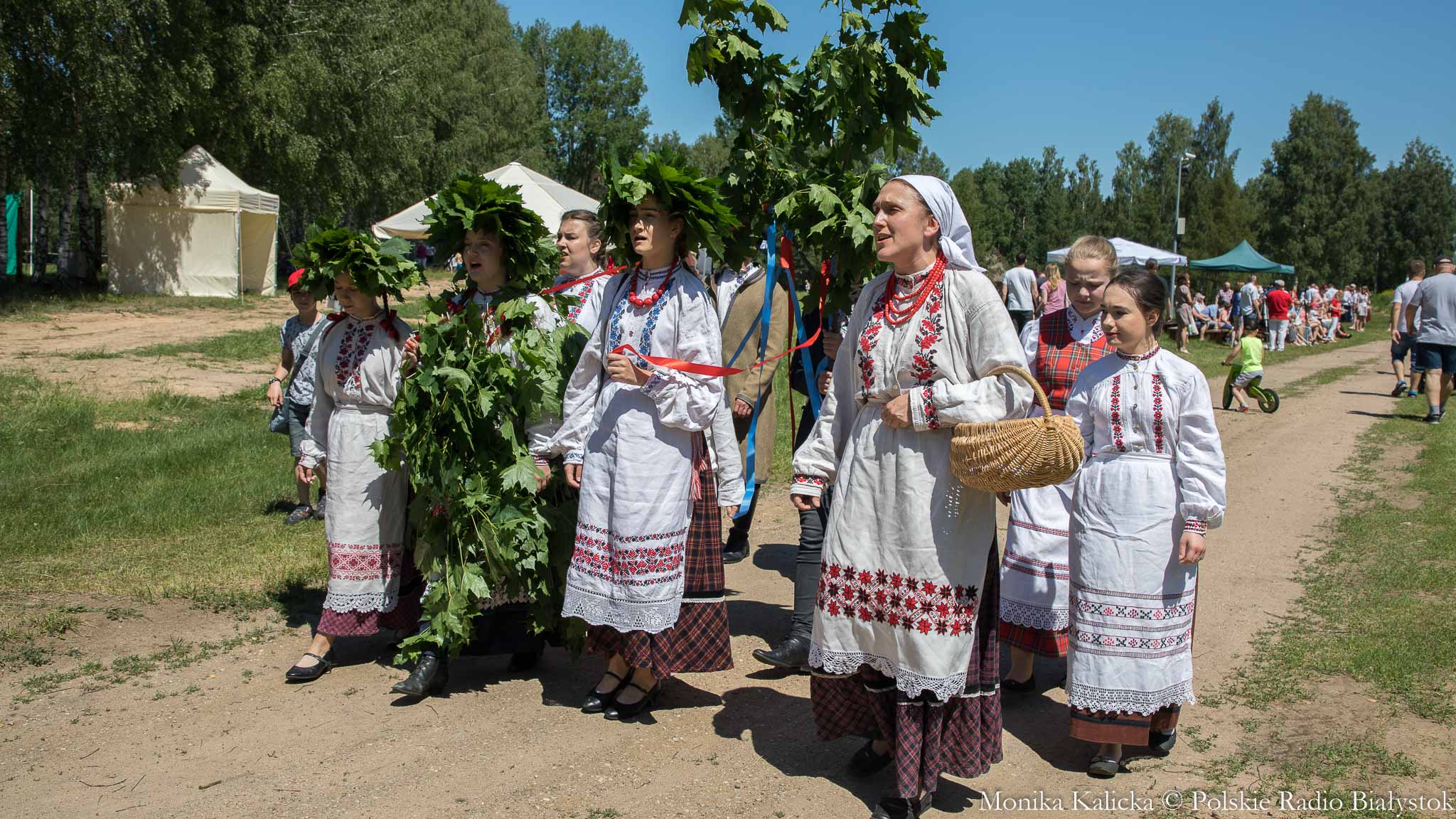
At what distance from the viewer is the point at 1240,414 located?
14547 mm

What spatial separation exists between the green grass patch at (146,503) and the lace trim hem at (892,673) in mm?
3757

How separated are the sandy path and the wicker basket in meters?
1.30

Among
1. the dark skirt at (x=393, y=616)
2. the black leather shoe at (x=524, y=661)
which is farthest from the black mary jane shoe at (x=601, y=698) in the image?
the dark skirt at (x=393, y=616)

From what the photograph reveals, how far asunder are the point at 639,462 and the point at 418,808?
1.51 meters

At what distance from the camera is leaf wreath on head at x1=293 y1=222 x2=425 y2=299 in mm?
4945

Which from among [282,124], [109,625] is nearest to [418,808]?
[109,625]

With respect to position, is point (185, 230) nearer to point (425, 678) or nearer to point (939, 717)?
point (425, 678)

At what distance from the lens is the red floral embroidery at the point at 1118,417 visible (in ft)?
13.4

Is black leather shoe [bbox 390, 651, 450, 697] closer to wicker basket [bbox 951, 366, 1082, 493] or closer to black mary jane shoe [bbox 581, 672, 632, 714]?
black mary jane shoe [bbox 581, 672, 632, 714]

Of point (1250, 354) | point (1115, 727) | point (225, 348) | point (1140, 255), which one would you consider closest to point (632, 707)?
point (1115, 727)

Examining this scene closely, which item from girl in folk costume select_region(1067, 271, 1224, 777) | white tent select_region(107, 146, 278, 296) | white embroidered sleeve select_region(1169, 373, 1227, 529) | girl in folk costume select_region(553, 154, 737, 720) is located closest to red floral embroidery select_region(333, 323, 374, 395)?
girl in folk costume select_region(553, 154, 737, 720)

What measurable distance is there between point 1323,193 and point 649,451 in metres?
71.4

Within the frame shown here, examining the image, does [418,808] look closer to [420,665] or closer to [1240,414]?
[420,665]

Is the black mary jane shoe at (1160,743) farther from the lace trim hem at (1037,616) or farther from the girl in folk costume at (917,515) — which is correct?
the girl in folk costume at (917,515)
